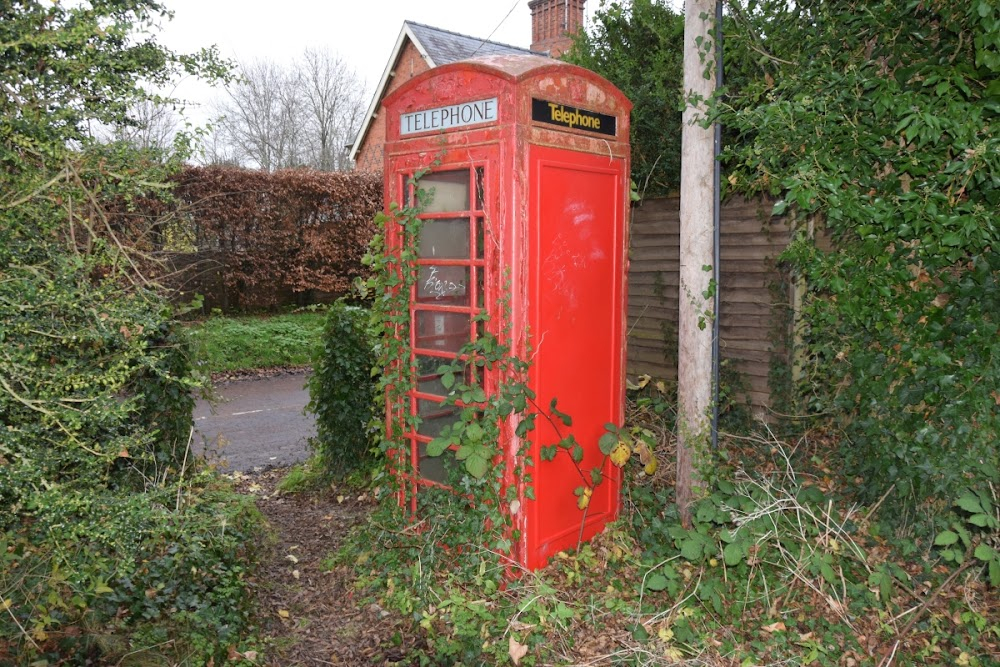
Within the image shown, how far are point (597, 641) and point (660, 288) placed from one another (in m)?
3.59

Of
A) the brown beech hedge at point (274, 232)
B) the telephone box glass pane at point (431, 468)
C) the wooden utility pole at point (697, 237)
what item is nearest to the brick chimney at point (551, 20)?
the brown beech hedge at point (274, 232)

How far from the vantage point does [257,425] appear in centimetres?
903

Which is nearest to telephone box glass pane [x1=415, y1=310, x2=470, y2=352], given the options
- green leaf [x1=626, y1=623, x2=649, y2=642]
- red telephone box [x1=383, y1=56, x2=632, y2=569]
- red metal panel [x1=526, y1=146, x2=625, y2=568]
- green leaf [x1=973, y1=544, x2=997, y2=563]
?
red telephone box [x1=383, y1=56, x2=632, y2=569]

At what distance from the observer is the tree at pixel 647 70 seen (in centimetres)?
641

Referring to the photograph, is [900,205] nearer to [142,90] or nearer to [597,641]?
[597,641]

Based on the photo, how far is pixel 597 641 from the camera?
13.0ft

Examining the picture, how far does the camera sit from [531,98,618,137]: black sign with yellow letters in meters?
4.37

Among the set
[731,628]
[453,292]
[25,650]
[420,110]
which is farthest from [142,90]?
[731,628]

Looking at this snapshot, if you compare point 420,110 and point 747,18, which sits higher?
point 747,18

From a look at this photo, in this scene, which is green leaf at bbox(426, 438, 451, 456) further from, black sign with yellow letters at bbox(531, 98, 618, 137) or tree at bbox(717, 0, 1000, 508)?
tree at bbox(717, 0, 1000, 508)

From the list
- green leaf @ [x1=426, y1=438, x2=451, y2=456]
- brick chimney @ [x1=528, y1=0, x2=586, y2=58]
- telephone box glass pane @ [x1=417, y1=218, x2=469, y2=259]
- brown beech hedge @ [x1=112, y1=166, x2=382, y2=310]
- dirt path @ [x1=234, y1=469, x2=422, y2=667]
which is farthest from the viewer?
brick chimney @ [x1=528, y1=0, x2=586, y2=58]

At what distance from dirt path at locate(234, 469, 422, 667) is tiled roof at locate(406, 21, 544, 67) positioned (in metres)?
16.4

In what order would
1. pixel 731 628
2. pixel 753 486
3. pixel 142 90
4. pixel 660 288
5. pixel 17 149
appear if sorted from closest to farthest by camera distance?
pixel 17 149, pixel 142 90, pixel 731 628, pixel 753 486, pixel 660 288

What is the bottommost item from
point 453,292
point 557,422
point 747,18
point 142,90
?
point 557,422
